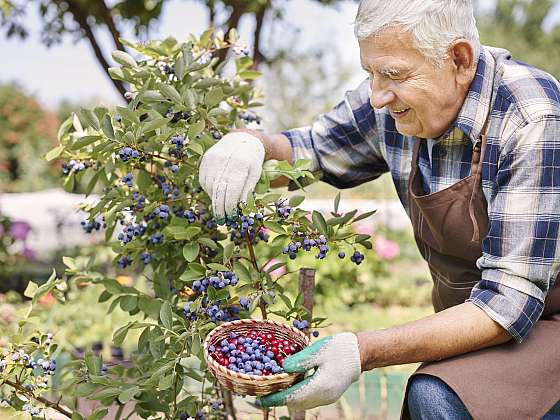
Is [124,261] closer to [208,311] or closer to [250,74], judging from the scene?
[208,311]

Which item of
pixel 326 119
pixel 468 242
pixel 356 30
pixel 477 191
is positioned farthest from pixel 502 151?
pixel 326 119

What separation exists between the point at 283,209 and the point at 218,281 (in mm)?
189

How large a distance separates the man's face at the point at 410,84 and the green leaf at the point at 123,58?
559mm

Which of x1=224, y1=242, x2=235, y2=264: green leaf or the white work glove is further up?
the white work glove

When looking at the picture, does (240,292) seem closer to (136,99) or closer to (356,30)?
(136,99)

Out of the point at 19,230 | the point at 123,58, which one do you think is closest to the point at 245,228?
the point at 123,58

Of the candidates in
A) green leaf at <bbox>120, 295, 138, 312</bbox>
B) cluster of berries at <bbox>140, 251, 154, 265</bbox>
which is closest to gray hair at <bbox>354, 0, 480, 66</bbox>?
cluster of berries at <bbox>140, 251, 154, 265</bbox>

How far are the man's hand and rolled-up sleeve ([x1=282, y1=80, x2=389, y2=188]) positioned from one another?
61cm

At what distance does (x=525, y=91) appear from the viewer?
1.51 metres

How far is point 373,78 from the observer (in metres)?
1.52

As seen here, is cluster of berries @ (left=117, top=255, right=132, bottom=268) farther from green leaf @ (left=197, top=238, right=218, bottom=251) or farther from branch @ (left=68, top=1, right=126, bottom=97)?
branch @ (left=68, top=1, right=126, bottom=97)

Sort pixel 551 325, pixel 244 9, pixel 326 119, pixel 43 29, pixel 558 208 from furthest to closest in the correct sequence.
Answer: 1. pixel 43 29
2. pixel 244 9
3. pixel 326 119
4. pixel 551 325
5. pixel 558 208

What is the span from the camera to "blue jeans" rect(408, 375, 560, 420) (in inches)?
55.0

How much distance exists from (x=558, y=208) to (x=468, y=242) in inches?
7.8
